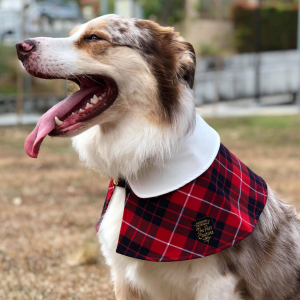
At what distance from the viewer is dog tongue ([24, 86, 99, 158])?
247cm

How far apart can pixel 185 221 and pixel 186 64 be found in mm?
855

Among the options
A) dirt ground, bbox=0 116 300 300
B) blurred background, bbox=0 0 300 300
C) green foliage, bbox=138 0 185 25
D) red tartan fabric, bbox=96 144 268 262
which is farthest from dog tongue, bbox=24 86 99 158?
green foliage, bbox=138 0 185 25

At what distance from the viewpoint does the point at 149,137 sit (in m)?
2.45

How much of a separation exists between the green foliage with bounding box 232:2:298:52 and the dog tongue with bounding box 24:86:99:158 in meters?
24.2

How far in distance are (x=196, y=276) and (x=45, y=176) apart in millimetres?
5228

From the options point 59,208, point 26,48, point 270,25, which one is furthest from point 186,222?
point 270,25

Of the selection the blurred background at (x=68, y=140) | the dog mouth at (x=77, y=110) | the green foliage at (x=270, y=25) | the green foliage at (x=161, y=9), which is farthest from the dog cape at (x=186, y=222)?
the green foliage at (x=270, y=25)

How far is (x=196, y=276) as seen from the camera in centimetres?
244

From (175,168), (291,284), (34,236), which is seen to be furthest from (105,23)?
(34,236)

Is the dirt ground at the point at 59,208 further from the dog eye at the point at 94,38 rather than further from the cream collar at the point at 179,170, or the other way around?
the dog eye at the point at 94,38

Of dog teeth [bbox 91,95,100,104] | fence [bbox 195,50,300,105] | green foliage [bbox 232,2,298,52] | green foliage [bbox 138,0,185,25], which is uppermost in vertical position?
dog teeth [bbox 91,95,100,104]

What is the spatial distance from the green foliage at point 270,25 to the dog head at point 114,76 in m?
24.0

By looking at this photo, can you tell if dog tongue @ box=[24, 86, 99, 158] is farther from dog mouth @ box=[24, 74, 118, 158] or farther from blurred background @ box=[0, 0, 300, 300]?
blurred background @ box=[0, 0, 300, 300]

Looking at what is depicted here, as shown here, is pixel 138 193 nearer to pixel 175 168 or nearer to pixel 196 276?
pixel 175 168
